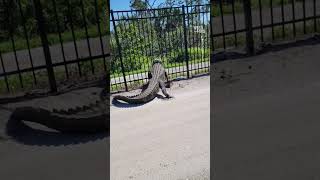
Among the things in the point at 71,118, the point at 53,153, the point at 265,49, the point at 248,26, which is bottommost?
the point at 53,153

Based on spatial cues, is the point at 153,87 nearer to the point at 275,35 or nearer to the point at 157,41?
the point at 157,41

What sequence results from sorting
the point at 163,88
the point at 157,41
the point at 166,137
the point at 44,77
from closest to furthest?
the point at 157,41 < the point at 163,88 < the point at 166,137 < the point at 44,77

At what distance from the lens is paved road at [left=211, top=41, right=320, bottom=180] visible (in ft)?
8.05

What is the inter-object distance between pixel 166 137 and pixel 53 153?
64 cm

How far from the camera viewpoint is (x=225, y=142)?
277 centimetres

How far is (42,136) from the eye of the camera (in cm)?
271

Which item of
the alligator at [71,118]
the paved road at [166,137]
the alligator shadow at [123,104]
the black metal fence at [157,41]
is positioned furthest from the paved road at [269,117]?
the alligator at [71,118]

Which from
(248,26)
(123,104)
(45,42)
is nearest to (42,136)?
(45,42)

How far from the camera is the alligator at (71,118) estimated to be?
2.61 meters

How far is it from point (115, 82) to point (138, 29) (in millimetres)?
334

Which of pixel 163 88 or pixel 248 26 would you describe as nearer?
pixel 163 88

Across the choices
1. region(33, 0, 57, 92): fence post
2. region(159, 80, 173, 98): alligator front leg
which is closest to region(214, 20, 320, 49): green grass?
region(159, 80, 173, 98): alligator front leg

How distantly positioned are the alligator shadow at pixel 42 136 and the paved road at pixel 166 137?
0.21 meters

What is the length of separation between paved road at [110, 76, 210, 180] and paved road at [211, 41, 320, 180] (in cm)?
15
